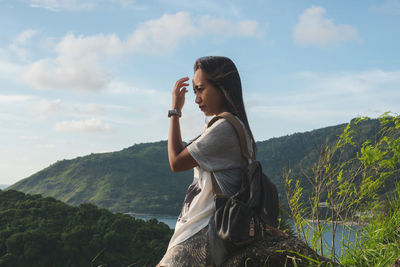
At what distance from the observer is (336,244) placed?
446 cm

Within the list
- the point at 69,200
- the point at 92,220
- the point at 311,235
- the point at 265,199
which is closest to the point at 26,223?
the point at 92,220

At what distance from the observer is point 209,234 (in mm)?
2213

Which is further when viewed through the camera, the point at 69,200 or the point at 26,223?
the point at 69,200

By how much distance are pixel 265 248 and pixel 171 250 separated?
51 centimetres

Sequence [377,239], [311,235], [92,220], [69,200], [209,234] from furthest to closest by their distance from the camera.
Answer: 1. [69,200]
2. [92,220]
3. [311,235]
4. [377,239]
5. [209,234]

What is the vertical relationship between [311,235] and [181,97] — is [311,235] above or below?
below

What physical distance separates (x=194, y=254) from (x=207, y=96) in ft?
2.91

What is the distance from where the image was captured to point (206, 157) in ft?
7.52

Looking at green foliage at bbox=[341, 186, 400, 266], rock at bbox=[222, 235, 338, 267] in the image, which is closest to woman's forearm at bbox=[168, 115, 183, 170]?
rock at bbox=[222, 235, 338, 267]

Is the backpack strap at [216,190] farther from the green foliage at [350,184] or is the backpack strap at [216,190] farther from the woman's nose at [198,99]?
the green foliage at [350,184]

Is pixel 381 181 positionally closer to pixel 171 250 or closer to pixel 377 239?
pixel 377 239

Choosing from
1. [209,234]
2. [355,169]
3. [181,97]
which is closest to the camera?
[209,234]

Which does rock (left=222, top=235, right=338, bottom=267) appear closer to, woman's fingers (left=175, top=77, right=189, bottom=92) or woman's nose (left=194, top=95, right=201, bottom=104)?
woman's nose (left=194, top=95, right=201, bottom=104)

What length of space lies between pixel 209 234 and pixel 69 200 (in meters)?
110
